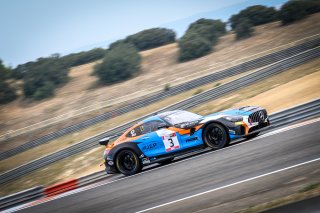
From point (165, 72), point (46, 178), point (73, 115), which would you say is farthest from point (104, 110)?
point (46, 178)

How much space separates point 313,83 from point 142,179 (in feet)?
34.9

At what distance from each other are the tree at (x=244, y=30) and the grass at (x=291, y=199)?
43746 millimetres

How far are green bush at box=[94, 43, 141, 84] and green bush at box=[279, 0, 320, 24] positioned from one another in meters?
16.8

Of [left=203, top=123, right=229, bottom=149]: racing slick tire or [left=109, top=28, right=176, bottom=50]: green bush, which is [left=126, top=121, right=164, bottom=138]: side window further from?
[left=109, top=28, right=176, bottom=50]: green bush

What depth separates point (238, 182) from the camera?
759 cm

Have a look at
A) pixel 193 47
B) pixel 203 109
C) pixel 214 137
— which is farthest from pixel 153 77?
pixel 214 137

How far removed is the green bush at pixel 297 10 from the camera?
46.3m

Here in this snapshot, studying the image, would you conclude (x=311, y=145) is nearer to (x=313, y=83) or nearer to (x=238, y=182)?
(x=238, y=182)

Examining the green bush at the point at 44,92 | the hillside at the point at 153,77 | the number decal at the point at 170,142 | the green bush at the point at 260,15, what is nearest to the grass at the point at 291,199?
the number decal at the point at 170,142

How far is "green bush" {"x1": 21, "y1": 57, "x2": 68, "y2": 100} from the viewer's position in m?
54.2

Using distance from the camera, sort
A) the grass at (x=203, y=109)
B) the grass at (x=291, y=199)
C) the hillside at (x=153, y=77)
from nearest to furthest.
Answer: the grass at (x=291, y=199) < the grass at (x=203, y=109) < the hillside at (x=153, y=77)

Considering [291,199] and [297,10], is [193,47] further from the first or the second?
[291,199]

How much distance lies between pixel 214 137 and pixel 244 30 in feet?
129

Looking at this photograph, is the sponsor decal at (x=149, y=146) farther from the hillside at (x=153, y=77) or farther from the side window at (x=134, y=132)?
the hillside at (x=153, y=77)
